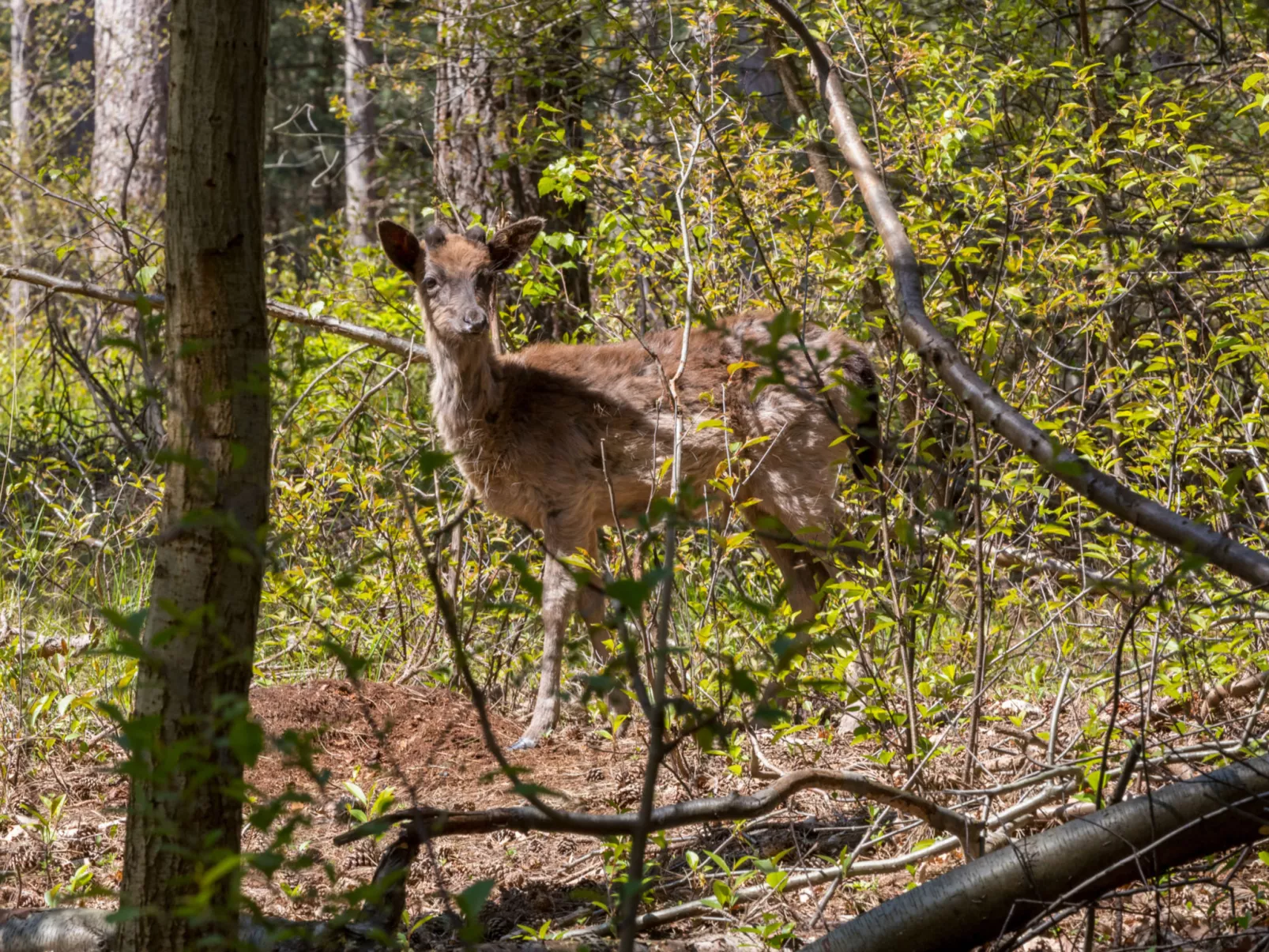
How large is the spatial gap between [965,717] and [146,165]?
42.9 ft

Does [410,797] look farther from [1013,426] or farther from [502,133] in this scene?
[502,133]

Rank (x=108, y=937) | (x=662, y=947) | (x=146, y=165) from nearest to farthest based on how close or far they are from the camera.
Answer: (x=108, y=937) < (x=662, y=947) < (x=146, y=165)

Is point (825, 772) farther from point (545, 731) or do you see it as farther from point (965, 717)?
point (545, 731)

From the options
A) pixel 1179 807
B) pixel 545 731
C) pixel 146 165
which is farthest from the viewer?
pixel 146 165

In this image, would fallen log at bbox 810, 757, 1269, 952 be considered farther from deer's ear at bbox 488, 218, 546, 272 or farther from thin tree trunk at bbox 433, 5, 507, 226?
thin tree trunk at bbox 433, 5, 507, 226

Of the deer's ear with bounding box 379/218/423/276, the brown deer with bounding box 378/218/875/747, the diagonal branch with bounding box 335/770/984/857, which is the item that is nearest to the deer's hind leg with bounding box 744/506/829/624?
the brown deer with bounding box 378/218/875/747

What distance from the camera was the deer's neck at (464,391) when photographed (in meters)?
Result: 7.34

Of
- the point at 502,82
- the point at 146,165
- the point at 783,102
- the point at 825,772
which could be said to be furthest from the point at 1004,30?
the point at 146,165

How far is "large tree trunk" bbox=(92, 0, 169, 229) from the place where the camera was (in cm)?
1491

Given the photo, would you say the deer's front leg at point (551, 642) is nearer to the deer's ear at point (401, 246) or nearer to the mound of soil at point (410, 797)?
the mound of soil at point (410, 797)

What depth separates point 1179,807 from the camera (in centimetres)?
296

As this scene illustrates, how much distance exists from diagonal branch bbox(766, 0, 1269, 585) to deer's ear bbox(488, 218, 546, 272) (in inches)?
149

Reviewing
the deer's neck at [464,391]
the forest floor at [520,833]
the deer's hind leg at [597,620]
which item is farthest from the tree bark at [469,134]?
the forest floor at [520,833]

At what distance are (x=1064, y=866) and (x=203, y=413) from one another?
2.27 meters
